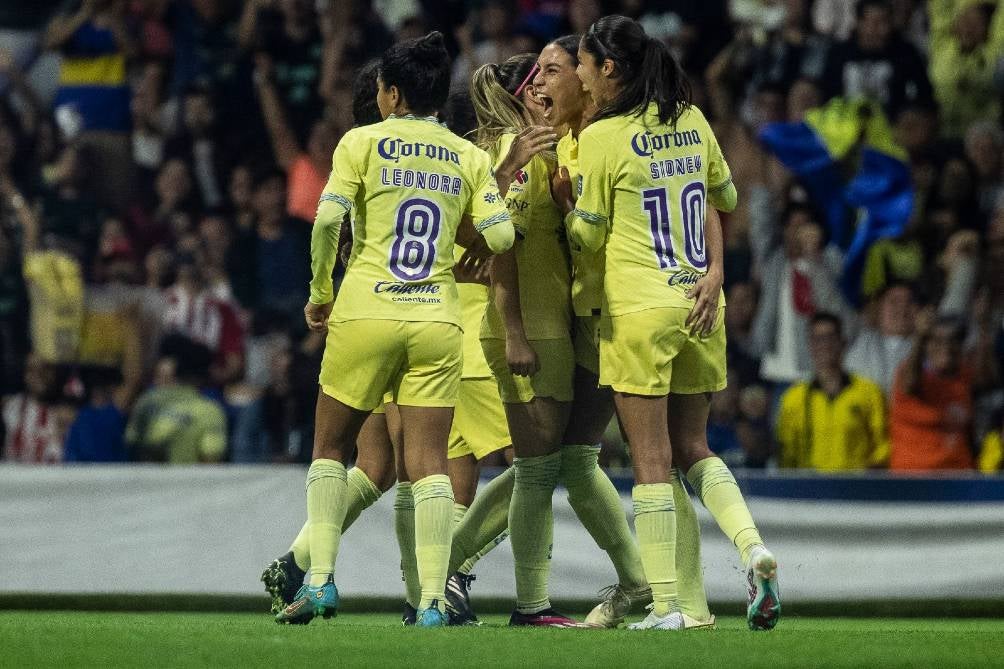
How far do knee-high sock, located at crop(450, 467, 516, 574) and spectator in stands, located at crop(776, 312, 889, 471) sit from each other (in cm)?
306

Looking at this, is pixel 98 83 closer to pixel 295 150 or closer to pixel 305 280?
pixel 295 150

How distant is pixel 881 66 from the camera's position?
991cm

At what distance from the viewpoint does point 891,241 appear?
9.47m

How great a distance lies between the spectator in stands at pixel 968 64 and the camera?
9805 mm

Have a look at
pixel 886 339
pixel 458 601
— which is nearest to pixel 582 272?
pixel 458 601

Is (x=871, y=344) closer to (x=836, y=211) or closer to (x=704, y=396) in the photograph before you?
(x=836, y=211)

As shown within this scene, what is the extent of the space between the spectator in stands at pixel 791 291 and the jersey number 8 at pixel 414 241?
433 centimetres

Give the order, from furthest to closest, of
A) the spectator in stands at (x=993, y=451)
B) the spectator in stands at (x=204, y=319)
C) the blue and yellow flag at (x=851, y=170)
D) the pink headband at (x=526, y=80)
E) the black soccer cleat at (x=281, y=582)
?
1. the spectator in stands at (x=204, y=319)
2. the blue and yellow flag at (x=851, y=170)
3. the spectator in stands at (x=993, y=451)
4. the pink headband at (x=526, y=80)
5. the black soccer cleat at (x=281, y=582)

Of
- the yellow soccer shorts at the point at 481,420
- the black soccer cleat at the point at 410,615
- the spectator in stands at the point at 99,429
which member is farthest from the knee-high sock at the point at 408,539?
the spectator in stands at the point at 99,429

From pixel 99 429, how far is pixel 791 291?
164 inches

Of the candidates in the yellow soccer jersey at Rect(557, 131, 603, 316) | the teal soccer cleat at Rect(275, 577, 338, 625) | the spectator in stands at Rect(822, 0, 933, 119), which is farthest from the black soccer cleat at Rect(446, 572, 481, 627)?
the spectator in stands at Rect(822, 0, 933, 119)

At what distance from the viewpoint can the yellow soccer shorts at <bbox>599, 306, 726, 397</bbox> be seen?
5164mm

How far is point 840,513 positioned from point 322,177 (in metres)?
4.39

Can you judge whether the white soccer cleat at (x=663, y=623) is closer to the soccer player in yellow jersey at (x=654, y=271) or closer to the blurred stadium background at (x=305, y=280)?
the soccer player in yellow jersey at (x=654, y=271)
